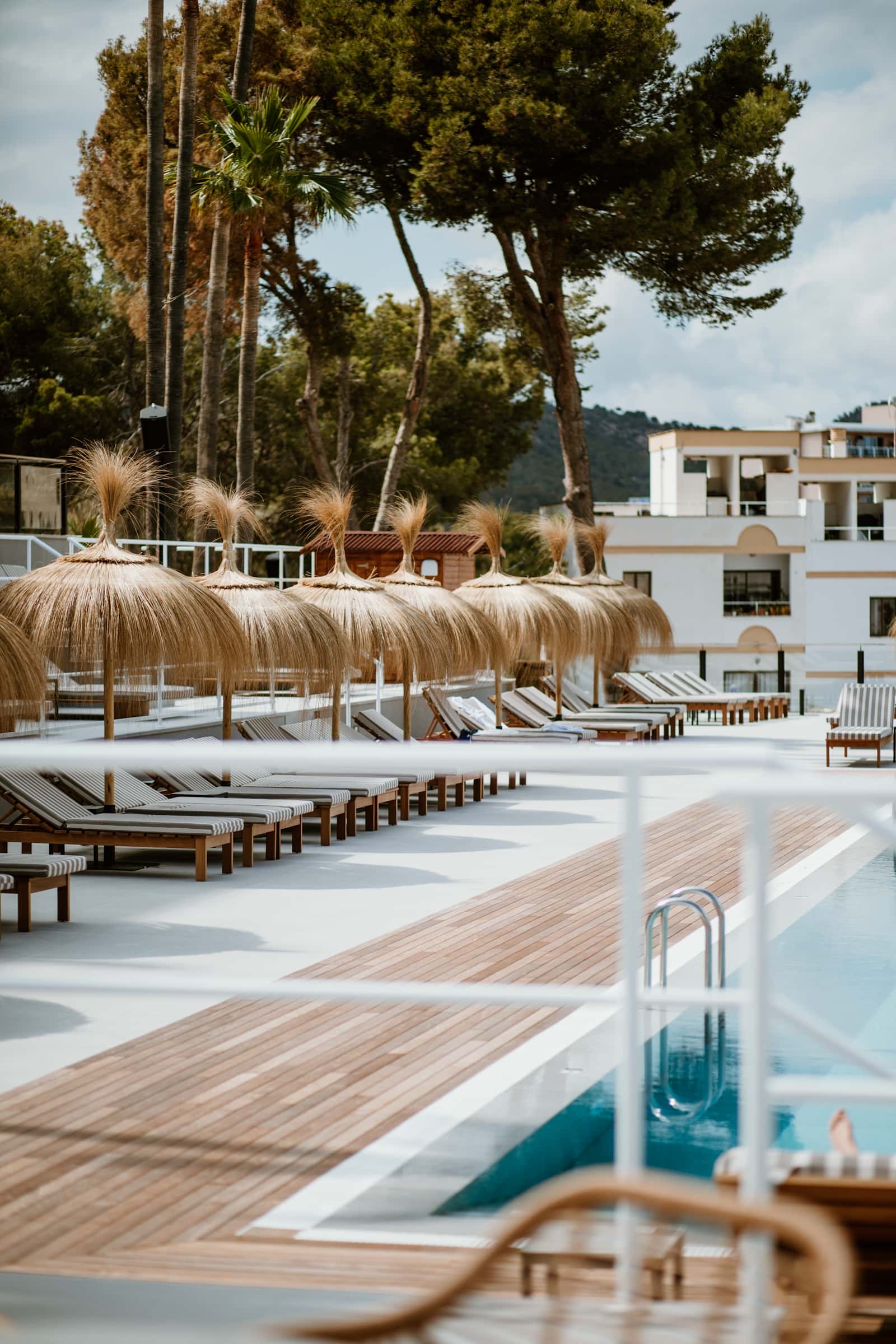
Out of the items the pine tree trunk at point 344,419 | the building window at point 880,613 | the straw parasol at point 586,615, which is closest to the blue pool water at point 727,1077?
the straw parasol at point 586,615

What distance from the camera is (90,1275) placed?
312 cm

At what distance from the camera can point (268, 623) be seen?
12539mm

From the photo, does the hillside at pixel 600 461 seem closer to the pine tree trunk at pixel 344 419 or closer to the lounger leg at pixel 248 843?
the pine tree trunk at pixel 344 419

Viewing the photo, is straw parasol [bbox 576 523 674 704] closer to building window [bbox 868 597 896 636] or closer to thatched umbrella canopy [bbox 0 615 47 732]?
thatched umbrella canopy [bbox 0 615 47 732]

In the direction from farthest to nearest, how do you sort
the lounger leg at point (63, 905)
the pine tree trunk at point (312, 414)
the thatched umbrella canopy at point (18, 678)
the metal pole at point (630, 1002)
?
the pine tree trunk at point (312, 414) < the thatched umbrella canopy at point (18, 678) < the lounger leg at point (63, 905) < the metal pole at point (630, 1002)

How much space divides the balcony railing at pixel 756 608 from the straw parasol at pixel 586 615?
19.5 m

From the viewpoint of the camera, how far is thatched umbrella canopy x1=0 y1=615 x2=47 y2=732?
8750mm

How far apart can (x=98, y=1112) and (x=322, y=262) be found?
230 feet

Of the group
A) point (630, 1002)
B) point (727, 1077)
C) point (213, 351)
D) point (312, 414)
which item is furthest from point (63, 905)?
point (312, 414)

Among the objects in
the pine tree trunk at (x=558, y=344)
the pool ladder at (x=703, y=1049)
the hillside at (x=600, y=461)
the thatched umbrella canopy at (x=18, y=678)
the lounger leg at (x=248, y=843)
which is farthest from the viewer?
the hillside at (x=600, y=461)

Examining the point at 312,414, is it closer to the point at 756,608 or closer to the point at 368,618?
the point at 756,608

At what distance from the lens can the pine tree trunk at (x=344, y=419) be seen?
1586 inches

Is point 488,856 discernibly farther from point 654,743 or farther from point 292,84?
point 292,84

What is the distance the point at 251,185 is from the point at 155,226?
415 centimetres
